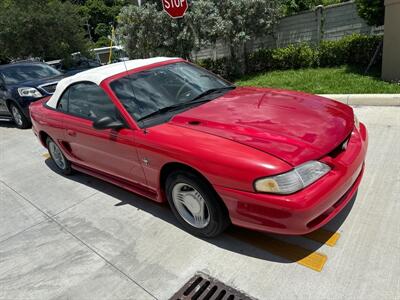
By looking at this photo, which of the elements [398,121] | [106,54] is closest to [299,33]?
[398,121]

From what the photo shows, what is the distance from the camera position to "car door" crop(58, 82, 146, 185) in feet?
12.1

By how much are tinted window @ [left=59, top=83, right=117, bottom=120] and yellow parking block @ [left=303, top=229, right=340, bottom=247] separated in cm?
220

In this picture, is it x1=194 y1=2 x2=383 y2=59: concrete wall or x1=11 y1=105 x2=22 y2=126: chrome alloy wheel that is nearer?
x1=11 y1=105 x2=22 y2=126: chrome alloy wheel

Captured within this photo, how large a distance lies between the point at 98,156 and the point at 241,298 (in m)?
2.30

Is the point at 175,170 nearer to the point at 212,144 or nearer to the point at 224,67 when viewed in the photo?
the point at 212,144

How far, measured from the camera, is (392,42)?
284 inches

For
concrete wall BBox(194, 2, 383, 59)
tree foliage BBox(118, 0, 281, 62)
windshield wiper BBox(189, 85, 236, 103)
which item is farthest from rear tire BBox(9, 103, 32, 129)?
concrete wall BBox(194, 2, 383, 59)

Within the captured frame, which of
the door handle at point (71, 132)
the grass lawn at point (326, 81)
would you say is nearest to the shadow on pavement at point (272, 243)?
the door handle at point (71, 132)

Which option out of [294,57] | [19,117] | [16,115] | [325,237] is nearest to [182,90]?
[325,237]

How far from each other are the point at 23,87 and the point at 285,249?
23.6 ft

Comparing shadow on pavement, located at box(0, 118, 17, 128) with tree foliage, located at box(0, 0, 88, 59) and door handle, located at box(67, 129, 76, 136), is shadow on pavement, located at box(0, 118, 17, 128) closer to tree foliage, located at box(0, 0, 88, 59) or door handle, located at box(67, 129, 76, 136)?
door handle, located at box(67, 129, 76, 136)

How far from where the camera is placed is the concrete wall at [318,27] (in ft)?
33.2

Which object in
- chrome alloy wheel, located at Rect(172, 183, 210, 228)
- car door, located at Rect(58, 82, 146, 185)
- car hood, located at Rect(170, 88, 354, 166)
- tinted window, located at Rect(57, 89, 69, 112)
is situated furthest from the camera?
tinted window, located at Rect(57, 89, 69, 112)

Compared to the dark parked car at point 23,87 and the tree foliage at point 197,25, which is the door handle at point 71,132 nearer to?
the dark parked car at point 23,87
